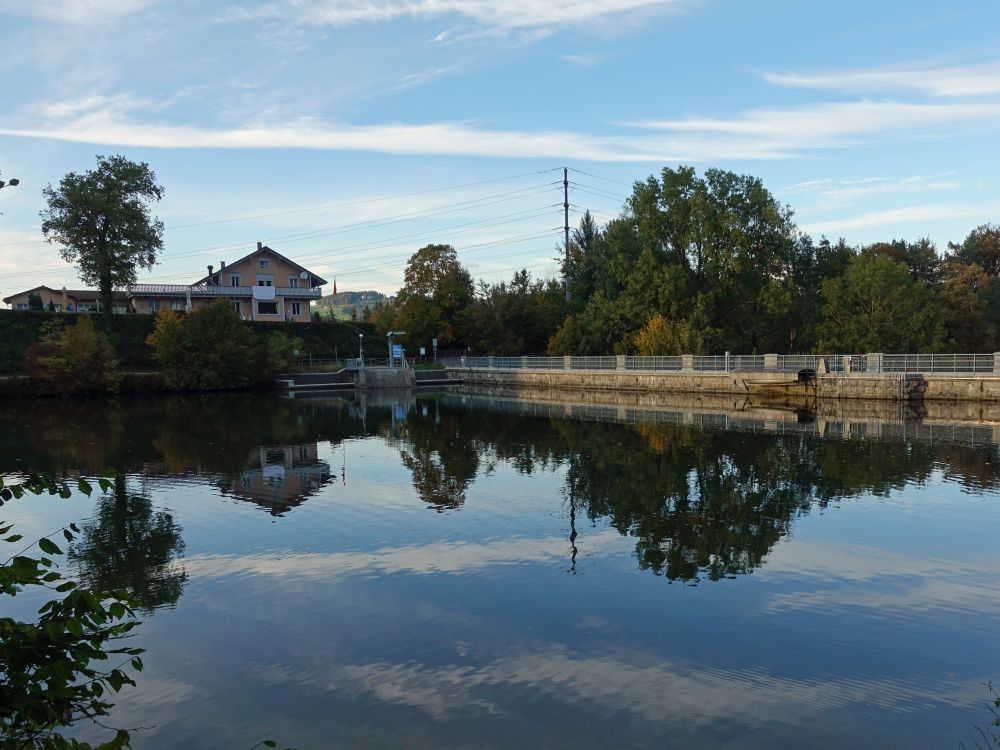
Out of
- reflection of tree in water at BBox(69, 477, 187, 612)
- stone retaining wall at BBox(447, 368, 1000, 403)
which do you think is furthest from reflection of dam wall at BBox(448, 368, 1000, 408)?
reflection of tree in water at BBox(69, 477, 187, 612)

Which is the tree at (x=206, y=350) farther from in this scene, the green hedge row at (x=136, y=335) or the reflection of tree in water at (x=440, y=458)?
the reflection of tree in water at (x=440, y=458)

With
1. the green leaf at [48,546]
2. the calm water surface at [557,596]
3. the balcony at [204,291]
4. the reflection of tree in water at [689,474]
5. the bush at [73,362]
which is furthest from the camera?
the balcony at [204,291]

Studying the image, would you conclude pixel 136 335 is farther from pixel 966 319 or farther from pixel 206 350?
pixel 966 319

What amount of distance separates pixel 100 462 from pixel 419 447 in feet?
34.6

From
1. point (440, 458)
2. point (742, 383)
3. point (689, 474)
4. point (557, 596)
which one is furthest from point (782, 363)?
point (557, 596)

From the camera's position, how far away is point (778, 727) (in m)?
7.32

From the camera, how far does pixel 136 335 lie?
67062 millimetres

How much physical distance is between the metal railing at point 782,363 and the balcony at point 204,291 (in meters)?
27.5

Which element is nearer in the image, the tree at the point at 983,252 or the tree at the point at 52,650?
the tree at the point at 52,650

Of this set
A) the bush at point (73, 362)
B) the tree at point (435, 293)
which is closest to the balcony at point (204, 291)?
the tree at point (435, 293)

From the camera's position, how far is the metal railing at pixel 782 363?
1542 inches

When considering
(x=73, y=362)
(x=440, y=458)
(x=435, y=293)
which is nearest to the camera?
(x=440, y=458)

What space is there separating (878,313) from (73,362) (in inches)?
2187

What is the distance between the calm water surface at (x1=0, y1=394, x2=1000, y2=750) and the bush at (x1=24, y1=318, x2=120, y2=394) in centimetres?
3355
